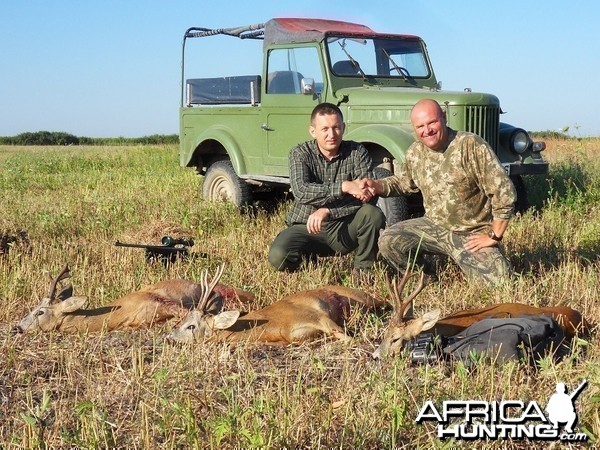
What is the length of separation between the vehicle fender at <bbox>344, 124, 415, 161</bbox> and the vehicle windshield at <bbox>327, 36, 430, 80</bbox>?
1025 millimetres

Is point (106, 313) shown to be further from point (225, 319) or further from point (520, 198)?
point (520, 198)

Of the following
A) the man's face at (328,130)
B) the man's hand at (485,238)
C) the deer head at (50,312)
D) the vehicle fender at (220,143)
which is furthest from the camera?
the vehicle fender at (220,143)

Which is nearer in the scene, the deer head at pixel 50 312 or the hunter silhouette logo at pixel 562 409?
the hunter silhouette logo at pixel 562 409

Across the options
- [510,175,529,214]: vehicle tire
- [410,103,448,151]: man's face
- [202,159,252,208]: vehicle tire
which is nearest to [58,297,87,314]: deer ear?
[410,103,448,151]: man's face

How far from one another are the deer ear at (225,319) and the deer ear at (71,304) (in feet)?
3.31

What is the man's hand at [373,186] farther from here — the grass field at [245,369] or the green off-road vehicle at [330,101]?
the green off-road vehicle at [330,101]

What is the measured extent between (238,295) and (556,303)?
80.8 inches

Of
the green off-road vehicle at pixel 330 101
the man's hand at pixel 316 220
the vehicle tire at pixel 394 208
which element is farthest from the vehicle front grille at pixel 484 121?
the man's hand at pixel 316 220

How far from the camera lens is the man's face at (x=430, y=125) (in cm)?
640

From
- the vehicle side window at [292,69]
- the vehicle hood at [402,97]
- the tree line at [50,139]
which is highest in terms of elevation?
the vehicle side window at [292,69]

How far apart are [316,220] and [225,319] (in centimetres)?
178

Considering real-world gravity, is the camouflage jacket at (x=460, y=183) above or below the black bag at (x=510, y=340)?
above

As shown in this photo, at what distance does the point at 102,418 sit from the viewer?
3678 millimetres

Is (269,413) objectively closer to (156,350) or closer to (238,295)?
(156,350)
